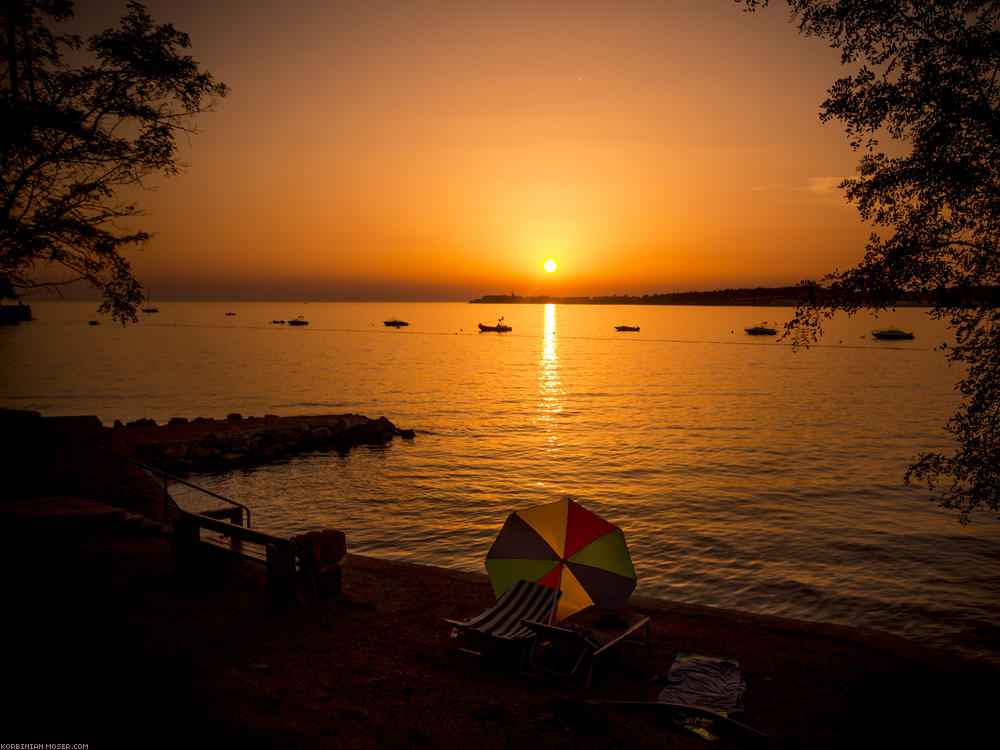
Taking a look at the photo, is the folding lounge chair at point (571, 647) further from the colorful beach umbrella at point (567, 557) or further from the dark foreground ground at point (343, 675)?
the colorful beach umbrella at point (567, 557)

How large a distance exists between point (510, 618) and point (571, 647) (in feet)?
3.13

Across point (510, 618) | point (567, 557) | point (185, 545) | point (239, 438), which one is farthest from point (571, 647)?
point (239, 438)

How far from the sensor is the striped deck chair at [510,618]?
7.55m

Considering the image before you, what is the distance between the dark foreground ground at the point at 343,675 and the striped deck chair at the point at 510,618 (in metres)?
0.31

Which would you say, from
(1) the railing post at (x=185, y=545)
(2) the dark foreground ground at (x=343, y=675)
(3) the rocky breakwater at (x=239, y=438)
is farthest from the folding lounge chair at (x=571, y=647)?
(3) the rocky breakwater at (x=239, y=438)

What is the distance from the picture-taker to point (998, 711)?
24.1 ft

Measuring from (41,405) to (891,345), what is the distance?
5352 inches

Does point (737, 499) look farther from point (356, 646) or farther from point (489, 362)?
point (489, 362)

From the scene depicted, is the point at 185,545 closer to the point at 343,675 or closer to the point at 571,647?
the point at 343,675

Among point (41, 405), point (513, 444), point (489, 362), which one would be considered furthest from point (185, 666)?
point (489, 362)

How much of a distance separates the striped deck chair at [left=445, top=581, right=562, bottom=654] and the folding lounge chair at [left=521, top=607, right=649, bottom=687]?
21 centimetres

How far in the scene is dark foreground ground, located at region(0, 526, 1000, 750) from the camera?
5.44 meters

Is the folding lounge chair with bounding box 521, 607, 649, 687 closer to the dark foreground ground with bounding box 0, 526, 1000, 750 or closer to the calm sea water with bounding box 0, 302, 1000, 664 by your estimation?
the dark foreground ground with bounding box 0, 526, 1000, 750

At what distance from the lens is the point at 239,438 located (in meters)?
29.4
